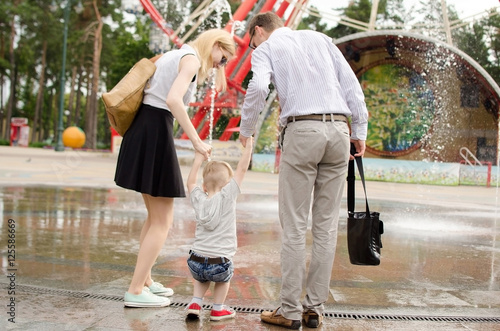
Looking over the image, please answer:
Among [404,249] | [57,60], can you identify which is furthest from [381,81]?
[57,60]

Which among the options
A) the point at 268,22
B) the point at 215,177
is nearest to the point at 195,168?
the point at 215,177

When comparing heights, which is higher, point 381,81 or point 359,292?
point 381,81

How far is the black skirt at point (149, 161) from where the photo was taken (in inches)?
142

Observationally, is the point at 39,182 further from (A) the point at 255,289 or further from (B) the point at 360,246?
(B) the point at 360,246

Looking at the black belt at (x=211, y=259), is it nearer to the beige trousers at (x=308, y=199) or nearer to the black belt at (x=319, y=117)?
the beige trousers at (x=308, y=199)

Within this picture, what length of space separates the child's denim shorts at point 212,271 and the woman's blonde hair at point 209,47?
42.2 inches

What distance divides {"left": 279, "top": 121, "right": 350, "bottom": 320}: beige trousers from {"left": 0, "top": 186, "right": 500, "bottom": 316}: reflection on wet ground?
0.45m

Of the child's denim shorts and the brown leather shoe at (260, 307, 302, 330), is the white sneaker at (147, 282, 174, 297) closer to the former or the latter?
Result: the child's denim shorts

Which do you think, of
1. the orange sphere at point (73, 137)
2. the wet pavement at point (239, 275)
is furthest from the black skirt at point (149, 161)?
the orange sphere at point (73, 137)

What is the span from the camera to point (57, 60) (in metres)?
54.8

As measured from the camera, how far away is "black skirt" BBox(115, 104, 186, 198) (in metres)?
3.61

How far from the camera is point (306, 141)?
3330mm

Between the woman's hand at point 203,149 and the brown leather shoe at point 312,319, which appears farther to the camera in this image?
the woman's hand at point 203,149

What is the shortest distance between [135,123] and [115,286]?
116 cm
